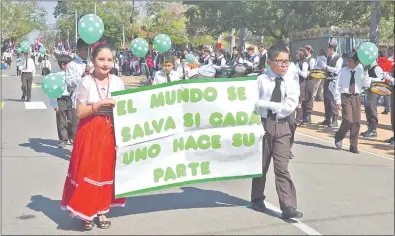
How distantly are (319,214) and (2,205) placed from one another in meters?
3.40

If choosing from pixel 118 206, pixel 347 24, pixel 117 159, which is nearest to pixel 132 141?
pixel 117 159

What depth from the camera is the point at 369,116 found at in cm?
1084

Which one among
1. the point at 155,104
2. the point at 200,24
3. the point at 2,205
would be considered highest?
the point at 200,24

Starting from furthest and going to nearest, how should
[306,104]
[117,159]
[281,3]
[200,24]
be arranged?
1. [200,24]
2. [281,3]
3. [306,104]
4. [117,159]

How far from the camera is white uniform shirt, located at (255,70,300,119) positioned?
5082 mm

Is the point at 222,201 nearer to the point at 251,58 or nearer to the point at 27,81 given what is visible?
the point at 251,58

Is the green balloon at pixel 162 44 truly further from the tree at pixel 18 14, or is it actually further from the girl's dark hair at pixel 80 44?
the tree at pixel 18 14

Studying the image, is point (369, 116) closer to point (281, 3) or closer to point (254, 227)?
point (254, 227)

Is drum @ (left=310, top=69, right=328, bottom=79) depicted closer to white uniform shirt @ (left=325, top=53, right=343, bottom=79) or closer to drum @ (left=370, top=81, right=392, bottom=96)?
white uniform shirt @ (left=325, top=53, right=343, bottom=79)

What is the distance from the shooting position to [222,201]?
229 inches

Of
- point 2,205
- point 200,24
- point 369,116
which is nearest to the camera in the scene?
point 2,205

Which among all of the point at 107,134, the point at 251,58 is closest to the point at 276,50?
the point at 107,134

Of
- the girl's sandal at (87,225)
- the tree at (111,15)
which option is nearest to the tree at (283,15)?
the tree at (111,15)

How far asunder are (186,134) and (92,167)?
1.00 meters
